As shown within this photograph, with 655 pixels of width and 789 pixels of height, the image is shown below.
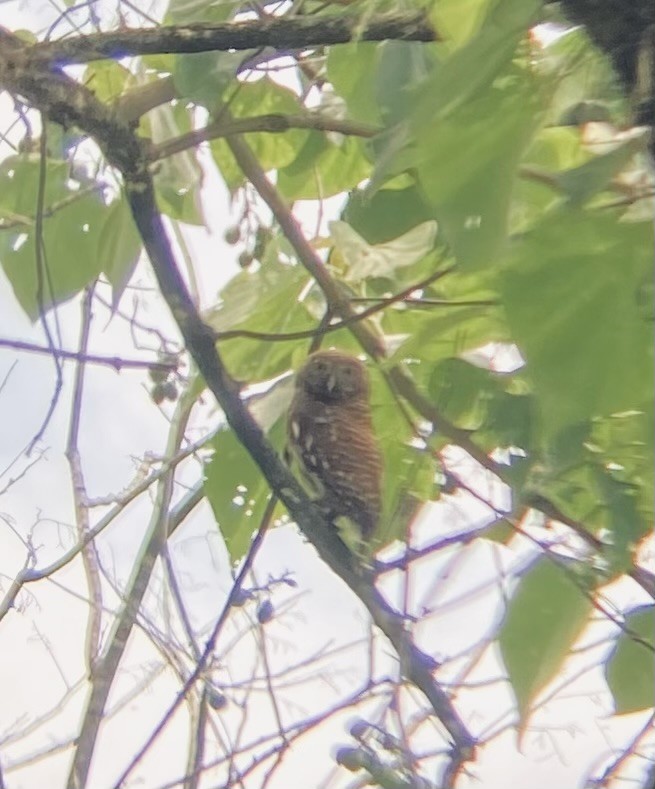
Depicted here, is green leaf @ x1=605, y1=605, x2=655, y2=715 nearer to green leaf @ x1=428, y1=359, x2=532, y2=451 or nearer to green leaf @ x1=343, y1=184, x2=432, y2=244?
green leaf @ x1=428, y1=359, x2=532, y2=451

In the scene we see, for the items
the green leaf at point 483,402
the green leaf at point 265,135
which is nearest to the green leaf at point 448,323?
the green leaf at point 483,402

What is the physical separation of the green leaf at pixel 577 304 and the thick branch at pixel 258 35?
14 centimetres

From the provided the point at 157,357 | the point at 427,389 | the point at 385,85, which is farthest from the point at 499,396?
the point at 157,357

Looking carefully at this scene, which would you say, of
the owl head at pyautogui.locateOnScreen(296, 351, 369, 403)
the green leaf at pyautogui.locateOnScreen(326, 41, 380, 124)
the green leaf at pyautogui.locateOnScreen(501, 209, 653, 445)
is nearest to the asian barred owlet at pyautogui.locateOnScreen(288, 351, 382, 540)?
the owl head at pyautogui.locateOnScreen(296, 351, 369, 403)

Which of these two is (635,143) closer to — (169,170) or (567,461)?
(567,461)

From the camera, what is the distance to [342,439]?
1.82ft

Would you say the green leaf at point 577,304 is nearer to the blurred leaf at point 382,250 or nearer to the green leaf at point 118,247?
the blurred leaf at point 382,250

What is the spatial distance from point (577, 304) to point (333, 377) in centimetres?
24

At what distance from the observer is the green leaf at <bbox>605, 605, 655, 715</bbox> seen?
0.43 meters

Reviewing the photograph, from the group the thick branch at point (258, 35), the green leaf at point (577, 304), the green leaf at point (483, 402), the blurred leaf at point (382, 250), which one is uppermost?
the thick branch at point (258, 35)

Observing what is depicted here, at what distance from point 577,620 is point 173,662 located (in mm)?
453

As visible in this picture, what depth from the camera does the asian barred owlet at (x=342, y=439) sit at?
1.75 feet

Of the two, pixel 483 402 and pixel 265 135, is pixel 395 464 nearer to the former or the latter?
pixel 483 402

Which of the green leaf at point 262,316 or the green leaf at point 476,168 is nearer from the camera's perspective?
the green leaf at point 476,168
